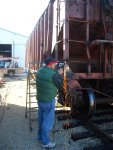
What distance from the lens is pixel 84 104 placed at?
7.93 m

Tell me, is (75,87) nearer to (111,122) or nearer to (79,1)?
(111,122)

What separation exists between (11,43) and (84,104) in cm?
3910

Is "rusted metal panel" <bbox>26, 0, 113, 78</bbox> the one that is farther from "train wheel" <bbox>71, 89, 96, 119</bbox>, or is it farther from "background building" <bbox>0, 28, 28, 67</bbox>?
"background building" <bbox>0, 28, 28, 67</bbox>

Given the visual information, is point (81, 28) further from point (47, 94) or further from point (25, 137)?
point (25, 137)

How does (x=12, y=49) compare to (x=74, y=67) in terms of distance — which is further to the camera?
(x=12, y=49)

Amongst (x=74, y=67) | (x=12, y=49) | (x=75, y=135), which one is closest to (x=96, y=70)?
(x=74, y=67)

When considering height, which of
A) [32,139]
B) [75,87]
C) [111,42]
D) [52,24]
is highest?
[52,24]

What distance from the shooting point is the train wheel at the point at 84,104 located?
7.41m

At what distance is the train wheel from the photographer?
741cm

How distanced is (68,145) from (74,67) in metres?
3.64

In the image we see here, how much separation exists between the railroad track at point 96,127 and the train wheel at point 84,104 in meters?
0.18

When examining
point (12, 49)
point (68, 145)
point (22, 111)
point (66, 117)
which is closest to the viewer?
point (68, 145)

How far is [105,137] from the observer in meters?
6.31

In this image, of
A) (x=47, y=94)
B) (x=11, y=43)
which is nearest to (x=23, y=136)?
(x=47, y=94)
